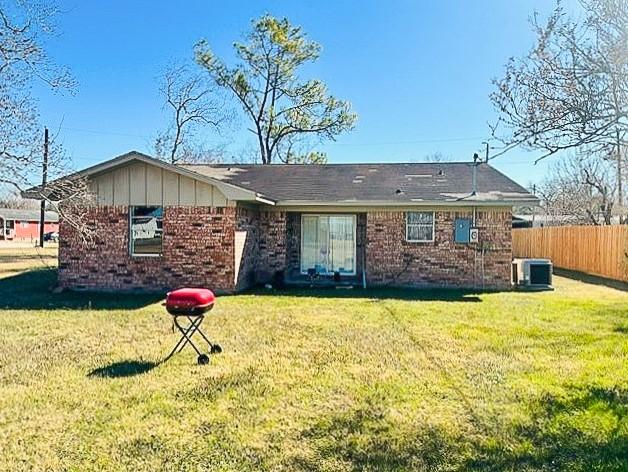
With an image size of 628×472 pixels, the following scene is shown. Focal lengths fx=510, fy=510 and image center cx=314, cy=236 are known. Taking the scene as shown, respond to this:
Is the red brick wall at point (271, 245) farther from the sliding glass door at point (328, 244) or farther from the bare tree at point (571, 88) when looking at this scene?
the bare tree at point (571, 88)

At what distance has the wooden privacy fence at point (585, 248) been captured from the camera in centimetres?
1574

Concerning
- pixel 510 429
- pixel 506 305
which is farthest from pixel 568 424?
pixel 506 305

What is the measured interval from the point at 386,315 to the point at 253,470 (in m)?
6.20

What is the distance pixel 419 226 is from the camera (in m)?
14.0

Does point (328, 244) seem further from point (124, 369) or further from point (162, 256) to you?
point (124, 369)

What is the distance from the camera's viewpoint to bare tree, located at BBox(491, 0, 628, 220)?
4.23 m

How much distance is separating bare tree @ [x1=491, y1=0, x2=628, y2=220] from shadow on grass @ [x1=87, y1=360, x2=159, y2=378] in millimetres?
4600

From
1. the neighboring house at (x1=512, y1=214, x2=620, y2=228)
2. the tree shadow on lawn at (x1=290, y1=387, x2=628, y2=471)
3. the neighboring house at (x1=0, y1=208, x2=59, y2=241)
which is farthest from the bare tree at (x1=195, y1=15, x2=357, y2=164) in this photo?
the neighboring house at (x1=0, y1=208, x2=59, y2=241)

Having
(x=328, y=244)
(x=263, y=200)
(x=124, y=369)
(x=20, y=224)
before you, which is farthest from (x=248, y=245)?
(x=20, y=224)

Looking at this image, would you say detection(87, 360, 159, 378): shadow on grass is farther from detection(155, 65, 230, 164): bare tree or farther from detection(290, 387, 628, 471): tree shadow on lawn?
detection(155, 65, 230, 164): bare tree

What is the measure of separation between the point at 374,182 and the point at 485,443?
476 inches

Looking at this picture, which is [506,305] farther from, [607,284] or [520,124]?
[520,124]

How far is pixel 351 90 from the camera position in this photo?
90.6 ft

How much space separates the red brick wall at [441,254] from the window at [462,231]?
0.38ft
